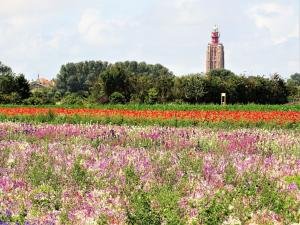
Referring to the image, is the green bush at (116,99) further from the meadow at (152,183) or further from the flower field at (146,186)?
the flower field at (146,186)

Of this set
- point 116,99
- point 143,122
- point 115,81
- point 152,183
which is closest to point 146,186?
point 152,183

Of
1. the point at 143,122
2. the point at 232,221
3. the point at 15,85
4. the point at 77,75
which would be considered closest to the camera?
the point at 232,221

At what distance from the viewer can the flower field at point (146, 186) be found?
6.55 metres

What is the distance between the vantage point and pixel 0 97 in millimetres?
58594

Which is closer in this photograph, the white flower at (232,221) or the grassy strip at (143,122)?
the white flower at (232,221)

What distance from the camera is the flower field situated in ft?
21.5

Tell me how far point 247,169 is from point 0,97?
170ft

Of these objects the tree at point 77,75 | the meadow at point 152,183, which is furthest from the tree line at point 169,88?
the tree at point 77,75

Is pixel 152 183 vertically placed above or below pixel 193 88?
below

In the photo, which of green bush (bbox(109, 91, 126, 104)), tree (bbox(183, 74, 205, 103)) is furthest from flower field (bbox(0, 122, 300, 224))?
tree (bbox(183, 74, 205, 103))

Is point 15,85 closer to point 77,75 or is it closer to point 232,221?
point 232,221

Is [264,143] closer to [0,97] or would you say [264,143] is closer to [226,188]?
[226,188]

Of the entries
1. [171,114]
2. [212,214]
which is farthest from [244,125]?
[212,214]

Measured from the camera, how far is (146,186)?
8.34m
